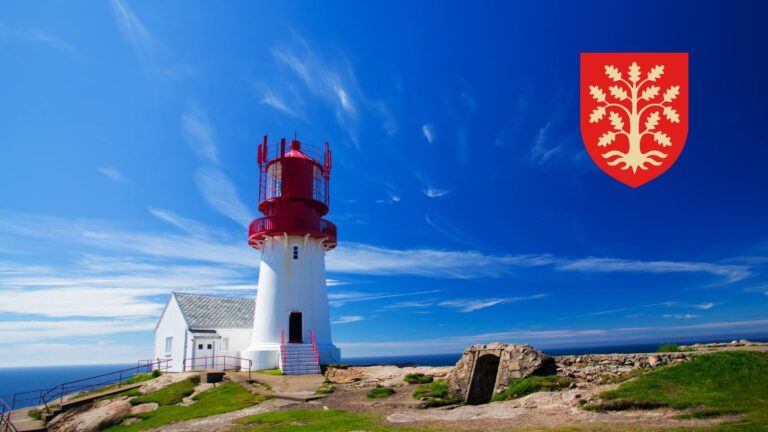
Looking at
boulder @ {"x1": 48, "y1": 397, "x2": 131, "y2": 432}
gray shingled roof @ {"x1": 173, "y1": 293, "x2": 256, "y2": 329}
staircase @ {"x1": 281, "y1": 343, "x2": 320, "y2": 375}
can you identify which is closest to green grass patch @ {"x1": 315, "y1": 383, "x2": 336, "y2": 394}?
staircase @ {"x1": 281, "y1": 343, "x2": 320, "y2": 375}

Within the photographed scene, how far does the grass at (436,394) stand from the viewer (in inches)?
630

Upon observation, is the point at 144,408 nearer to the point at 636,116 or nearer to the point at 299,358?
the point at 299,358

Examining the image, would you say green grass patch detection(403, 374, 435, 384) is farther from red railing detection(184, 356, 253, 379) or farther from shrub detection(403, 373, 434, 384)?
red railing detection(184, 356, 253, 379)

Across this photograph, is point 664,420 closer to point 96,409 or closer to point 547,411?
point 547,411

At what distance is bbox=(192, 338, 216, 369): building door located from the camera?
29.2 meters

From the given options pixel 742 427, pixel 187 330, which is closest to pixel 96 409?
pixel 187 330

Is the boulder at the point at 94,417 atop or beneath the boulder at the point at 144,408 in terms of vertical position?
beneath

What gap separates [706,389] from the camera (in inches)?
453

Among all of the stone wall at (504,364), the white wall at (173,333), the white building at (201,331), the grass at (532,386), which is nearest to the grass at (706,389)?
the grass at (532,386)

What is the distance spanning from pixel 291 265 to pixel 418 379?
1255 centimetres

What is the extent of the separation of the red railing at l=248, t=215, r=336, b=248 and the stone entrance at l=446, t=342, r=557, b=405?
14016mm

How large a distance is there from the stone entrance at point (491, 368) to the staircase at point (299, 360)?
10.8m

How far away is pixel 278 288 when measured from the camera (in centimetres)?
2877

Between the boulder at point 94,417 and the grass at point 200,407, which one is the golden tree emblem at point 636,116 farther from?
the boulder at point 94,417
